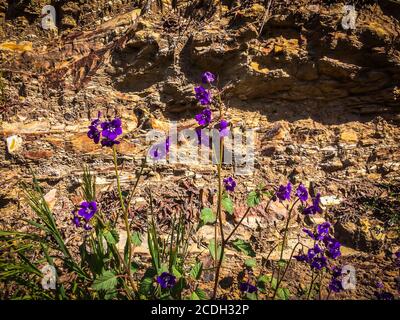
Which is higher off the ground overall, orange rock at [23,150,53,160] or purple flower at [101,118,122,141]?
purple flower at [101,118,122,141]

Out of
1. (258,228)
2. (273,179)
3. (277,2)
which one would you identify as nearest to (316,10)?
(277,2)

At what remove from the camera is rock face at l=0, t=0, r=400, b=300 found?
3480 mm

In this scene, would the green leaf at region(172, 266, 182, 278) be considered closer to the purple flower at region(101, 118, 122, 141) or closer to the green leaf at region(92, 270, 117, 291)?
the green leaf at region(92, 270, 117, 291)

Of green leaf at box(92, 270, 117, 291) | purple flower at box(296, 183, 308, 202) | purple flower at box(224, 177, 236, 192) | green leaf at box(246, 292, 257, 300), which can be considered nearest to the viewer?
green leaf at box(92, 270, 117, 291)

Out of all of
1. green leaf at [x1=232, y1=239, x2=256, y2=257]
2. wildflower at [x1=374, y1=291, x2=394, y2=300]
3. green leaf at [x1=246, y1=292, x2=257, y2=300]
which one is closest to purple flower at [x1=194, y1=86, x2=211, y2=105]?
green leaf at [x1=232, y1=239, x2=256, y2=257]

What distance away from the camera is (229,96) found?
153 inches

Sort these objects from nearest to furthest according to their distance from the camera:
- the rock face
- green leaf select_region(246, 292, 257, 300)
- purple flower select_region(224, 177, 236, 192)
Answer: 1. green leaf select_region(246, 292, 257, 300)
2. purple flower select_region(224, 177, 236, 192)
3. the rock face

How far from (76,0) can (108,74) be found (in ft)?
4.48

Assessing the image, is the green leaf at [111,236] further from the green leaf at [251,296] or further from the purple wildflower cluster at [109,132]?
the green leaf at [251,296]

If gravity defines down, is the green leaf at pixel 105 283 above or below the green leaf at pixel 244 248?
below

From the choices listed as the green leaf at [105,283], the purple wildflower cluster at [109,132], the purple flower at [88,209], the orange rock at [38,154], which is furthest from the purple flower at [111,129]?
the orange rock at [38,154]

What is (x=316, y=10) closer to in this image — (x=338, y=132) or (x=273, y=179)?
(x=338, y=132)

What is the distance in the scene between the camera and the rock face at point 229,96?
3.48 m

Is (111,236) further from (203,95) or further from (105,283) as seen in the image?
(203,95)
